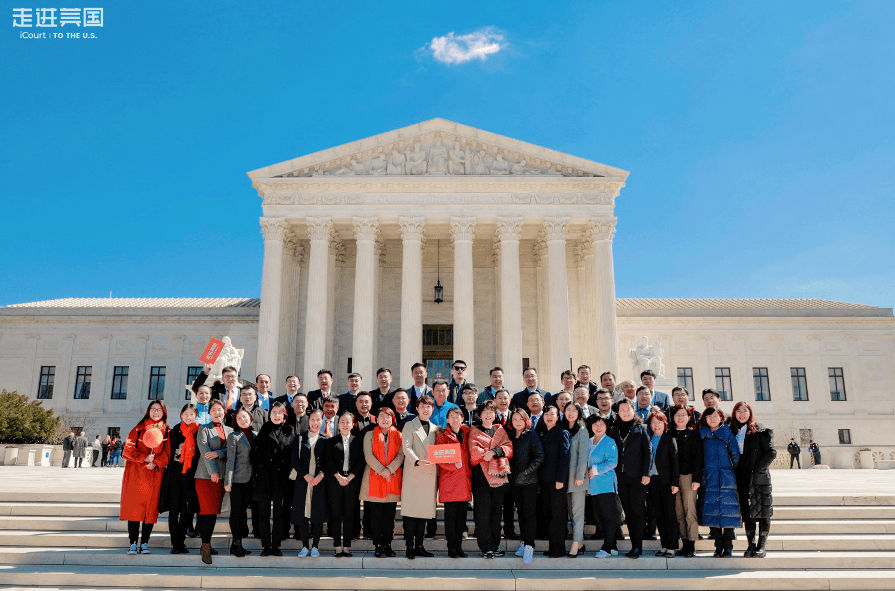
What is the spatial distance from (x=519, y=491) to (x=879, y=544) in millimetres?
6402

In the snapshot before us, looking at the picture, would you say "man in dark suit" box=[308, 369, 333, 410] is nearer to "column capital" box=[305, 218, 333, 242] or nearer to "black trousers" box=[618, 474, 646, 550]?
"black trousers" box=[618, 474, 646, 550]

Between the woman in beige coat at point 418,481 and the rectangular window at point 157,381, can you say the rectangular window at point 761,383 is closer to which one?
the woman in beige coat at point 418,481

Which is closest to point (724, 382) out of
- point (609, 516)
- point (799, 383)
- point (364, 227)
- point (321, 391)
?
point (799, 383)

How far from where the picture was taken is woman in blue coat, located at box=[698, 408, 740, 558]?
9.45 m

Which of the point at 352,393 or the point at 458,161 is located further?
the point at 458,161

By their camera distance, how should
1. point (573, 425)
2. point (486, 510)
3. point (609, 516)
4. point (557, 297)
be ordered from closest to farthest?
point (486, 510) < point (609, 516) < point (573, 425) < point (557, 297)

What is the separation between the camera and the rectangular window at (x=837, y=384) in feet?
126

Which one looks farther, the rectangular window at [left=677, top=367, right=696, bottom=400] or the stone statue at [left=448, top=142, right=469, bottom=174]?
the rectangular window at [left=677, top=367, right=696, bottom=400]

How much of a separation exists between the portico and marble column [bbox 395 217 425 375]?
51mm

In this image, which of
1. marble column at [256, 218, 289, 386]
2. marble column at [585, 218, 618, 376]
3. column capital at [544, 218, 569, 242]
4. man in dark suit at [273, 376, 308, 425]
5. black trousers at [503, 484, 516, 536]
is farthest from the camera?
column capital at [544, 218, 569, 242]

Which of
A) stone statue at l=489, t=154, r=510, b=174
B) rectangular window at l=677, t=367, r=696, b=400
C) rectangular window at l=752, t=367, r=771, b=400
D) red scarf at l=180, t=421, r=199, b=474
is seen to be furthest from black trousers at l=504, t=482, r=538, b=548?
rectangular window at l=752, t=367, r=771, b=400

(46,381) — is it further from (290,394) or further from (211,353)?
(290,394)

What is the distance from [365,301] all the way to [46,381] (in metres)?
23.6

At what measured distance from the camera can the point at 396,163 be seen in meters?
30.9
